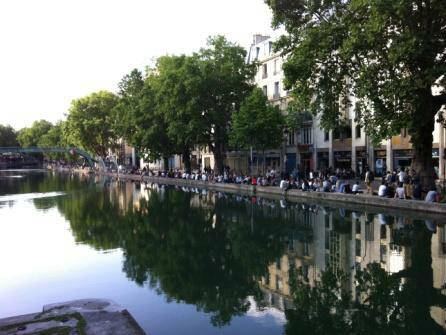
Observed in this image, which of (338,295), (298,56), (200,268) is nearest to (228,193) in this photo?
(298,56)

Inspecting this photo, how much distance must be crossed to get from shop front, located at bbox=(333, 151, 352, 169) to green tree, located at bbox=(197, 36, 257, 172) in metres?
11.3

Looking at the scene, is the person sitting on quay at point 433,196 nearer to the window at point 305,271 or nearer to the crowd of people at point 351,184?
the crowd of people at point 351,184

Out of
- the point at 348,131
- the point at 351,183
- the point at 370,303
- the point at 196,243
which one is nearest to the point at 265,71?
the point at 348,131

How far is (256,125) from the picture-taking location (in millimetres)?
41281

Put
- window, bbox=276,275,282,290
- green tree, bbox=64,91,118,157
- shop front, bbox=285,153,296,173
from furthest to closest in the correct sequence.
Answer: green tree, bbox=64,91,118,157 < shop front, bbox=285,153,296,173 < window, bbox=276,275,282,290

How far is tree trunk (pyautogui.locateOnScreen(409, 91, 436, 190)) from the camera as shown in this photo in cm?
2328

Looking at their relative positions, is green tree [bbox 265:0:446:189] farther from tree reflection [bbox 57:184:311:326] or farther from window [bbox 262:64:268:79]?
window [bbox 262:64:268:79]

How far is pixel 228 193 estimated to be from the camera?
41.2 metres

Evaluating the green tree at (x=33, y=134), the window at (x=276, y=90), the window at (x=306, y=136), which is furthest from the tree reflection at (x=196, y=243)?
the green tree at (x=33, y=134)

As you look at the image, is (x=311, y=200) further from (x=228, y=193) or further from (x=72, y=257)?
(x=72, y=257)

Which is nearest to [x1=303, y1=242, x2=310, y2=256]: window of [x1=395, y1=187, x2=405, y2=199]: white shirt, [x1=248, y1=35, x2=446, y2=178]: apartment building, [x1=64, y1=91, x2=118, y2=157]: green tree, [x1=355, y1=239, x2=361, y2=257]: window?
[x1=355, y1=239, x2=361, y2=257]: window

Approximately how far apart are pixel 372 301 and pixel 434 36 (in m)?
16.2

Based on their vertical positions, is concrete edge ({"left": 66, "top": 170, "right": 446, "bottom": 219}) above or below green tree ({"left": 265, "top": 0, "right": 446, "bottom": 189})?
below

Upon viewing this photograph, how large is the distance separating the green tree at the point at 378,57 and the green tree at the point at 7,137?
16057 centimetres
